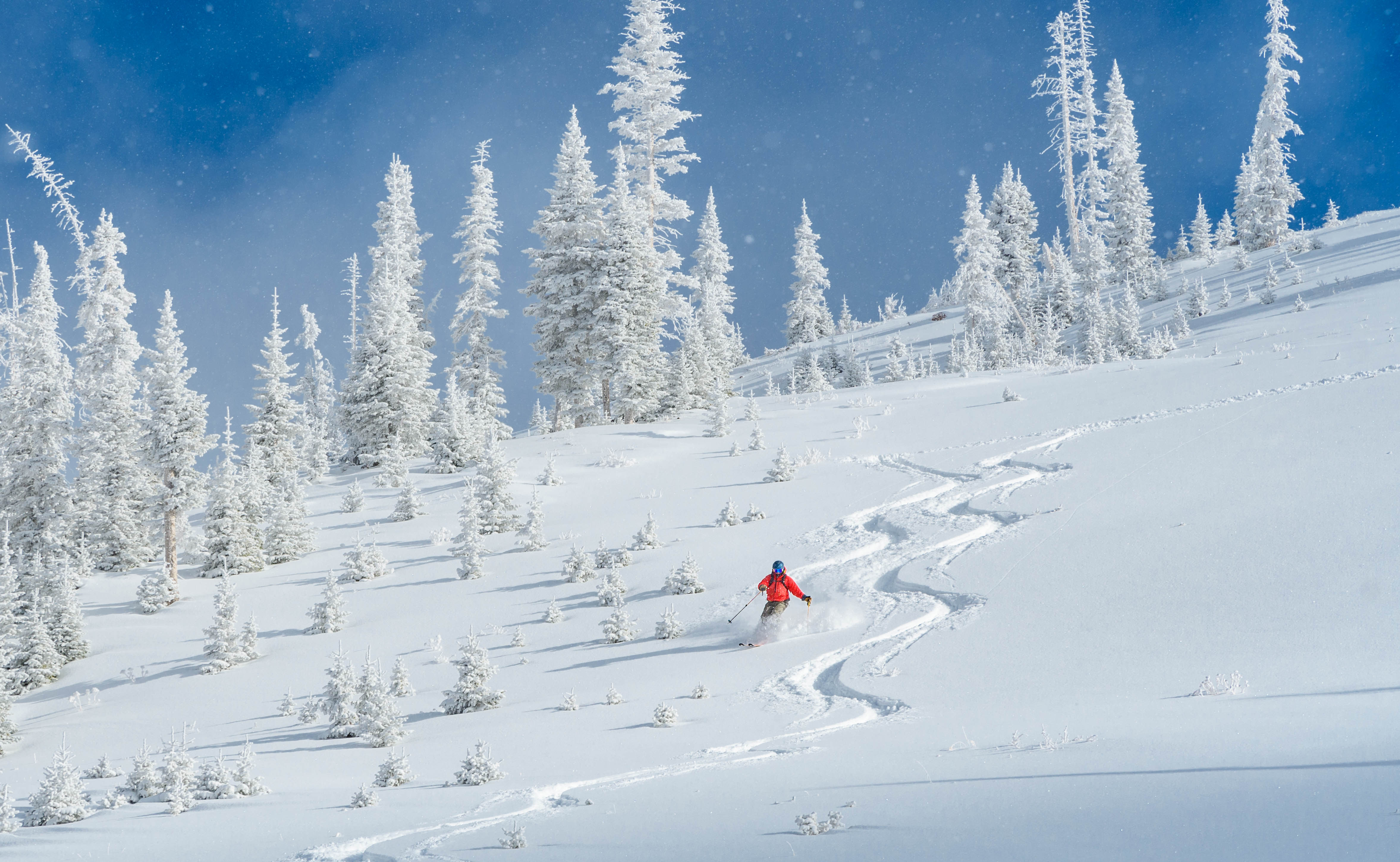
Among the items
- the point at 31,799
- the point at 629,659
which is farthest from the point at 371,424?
the point at 31,799

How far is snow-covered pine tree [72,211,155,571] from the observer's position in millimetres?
26734

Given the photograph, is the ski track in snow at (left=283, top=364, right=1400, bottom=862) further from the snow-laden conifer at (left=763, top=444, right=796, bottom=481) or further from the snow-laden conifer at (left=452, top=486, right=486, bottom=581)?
the snow-laden conifer at (left=452, top=486, right=486, bottom=581)

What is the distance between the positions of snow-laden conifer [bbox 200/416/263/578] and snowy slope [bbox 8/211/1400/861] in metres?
1.10

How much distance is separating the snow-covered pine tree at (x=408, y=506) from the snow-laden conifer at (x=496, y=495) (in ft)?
8.76

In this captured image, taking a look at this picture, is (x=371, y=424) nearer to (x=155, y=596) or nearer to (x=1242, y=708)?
(x=155, y=596)

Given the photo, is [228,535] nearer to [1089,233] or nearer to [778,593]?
[778,593]

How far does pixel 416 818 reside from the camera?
20.9 ft

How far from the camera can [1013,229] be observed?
Result: 62.8m

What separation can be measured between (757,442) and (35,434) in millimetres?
26301

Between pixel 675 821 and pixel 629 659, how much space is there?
663 centimetres

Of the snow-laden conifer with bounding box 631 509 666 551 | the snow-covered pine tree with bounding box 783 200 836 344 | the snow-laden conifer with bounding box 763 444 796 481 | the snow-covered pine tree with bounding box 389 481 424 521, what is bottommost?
the snow-laden conifer with bounding box 631 509 666 551

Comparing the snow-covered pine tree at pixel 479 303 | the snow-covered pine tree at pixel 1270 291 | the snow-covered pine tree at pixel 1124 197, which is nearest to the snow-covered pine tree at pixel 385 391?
the snow-covered pine tree at pixel 479 303

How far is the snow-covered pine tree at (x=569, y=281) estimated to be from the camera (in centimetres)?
3459

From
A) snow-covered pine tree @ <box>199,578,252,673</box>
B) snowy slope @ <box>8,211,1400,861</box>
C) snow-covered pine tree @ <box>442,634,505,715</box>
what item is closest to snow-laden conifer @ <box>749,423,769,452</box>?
snowy slope @ <box>8,211,1400,861</box>
